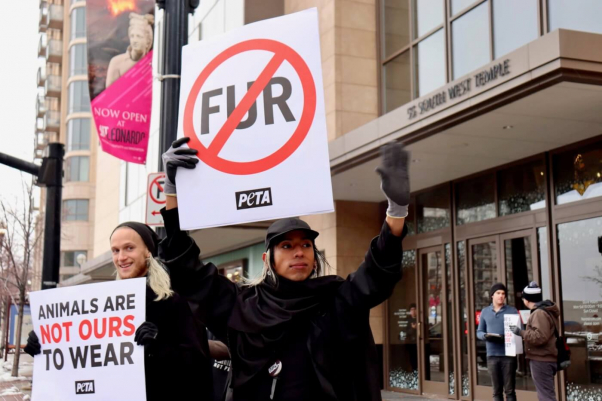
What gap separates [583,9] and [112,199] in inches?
1092

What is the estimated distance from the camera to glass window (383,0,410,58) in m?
15.7

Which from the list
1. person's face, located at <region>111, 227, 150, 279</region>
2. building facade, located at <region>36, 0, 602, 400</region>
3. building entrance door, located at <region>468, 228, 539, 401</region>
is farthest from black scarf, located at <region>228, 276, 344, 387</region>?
building entrance door, located at <region>468, 228, 539, 401</region>

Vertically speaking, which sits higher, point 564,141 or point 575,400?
point 564,141

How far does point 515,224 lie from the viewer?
42.8 ft

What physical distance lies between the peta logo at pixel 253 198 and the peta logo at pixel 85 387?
4.26ft

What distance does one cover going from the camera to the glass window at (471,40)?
42.2 feet

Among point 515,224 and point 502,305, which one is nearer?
point 502,305

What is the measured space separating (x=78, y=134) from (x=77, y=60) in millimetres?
6389

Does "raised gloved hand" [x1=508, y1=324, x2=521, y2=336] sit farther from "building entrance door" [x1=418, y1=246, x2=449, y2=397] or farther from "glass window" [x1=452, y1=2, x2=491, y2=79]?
"glass window" [x1=452, y1=2, x2=491, y2=79]

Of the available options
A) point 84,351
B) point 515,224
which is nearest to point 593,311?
point 515,224

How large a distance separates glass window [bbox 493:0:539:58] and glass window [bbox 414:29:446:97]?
179cm

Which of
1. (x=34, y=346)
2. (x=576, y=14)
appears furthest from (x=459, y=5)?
(x=34, y=346)

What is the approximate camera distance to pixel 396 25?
52.7 feet

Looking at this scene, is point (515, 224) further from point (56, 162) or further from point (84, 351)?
point (84, 351)
